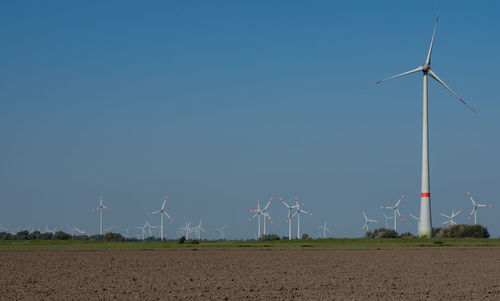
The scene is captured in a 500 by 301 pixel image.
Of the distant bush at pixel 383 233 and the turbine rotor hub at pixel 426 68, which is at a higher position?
the turbine rotor hub at pixel 426 68

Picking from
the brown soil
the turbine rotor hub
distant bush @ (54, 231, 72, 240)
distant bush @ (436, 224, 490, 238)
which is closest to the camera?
the brown soil

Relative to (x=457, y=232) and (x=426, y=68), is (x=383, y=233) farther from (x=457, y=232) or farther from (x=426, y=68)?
(x=426, y=68)

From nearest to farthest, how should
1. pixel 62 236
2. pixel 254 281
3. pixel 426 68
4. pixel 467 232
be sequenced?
1. pixel 254 281
2. pixel 426 68
3. pixel 467 232
4. pixel 62 236

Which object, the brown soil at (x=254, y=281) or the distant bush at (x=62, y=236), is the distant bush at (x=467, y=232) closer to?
the brown soil at (x=254, y=281)

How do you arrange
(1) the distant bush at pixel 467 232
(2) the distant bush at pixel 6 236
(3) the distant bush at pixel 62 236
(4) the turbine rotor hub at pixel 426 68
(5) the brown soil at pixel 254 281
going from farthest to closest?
1. (2) the distant bush at pixel 6 236
2. (3) the distant bush at pixel 62 236
3. (1) the distant bush at pixel 467 232
4. (4) the turbine rotor hub at pixel 426 68
5. (5) the brown soil at pixel 254 281

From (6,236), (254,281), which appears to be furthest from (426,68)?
(6,236)

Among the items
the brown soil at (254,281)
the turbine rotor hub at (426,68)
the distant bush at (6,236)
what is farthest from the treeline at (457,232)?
the distant bush at (6,236)

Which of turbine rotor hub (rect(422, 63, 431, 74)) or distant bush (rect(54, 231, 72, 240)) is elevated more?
turbine rotor hub (rect(422, 63, 431, 74))

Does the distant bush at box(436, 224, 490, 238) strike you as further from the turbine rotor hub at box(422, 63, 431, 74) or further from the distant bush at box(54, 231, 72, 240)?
the distant bush at box(54, 231, 72, 240)

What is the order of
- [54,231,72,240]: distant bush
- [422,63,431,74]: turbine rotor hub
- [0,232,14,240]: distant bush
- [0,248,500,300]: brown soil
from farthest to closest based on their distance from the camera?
1. [0,232,14,240]: distant bush
2. [54,231,72,240]: distant bush
3. [422,63,431,74]: turbine rotor hub
4. [0,248,500,300]: brown soil

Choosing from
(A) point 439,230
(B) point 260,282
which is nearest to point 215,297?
(B) point 260,282

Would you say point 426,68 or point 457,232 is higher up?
point 426,68

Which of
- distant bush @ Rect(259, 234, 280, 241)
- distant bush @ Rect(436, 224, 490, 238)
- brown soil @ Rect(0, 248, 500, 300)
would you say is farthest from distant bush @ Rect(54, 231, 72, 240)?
brown soil @ Rect(0, 248, 500, 300)

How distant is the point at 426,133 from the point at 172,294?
3057 inches
